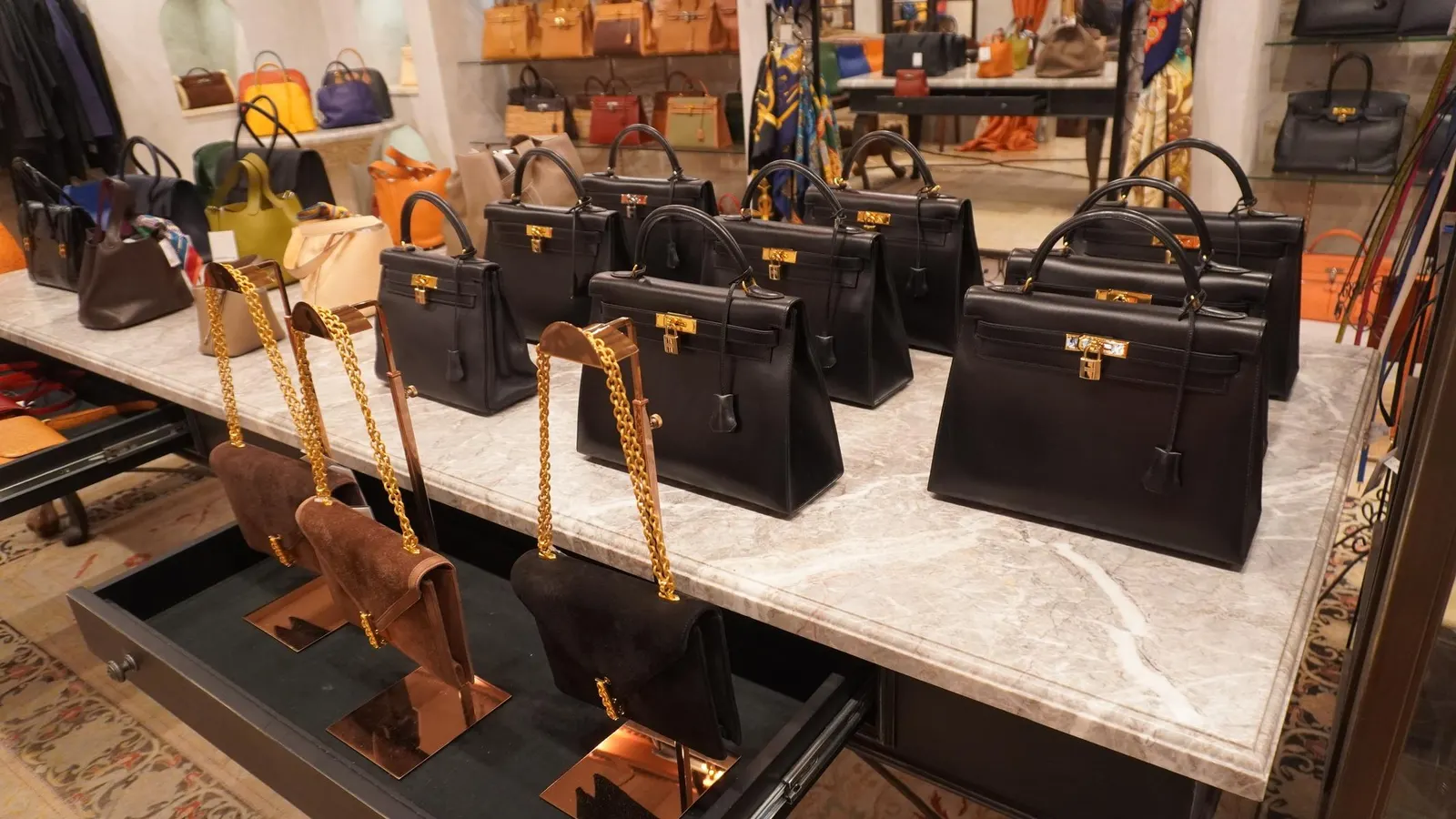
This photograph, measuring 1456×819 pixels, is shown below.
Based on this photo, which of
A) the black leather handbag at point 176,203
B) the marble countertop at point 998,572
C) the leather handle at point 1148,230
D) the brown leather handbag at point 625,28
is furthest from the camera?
the brown leather handbag at point 625,28

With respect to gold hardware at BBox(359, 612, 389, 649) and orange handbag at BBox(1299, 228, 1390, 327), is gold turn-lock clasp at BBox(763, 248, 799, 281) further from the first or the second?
orange handbag at BBox(1299, 228, 1390, 327)

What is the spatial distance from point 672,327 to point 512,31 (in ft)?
12.6

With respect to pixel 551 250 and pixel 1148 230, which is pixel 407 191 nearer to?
pixel 551 250

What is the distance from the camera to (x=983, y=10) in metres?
3.21

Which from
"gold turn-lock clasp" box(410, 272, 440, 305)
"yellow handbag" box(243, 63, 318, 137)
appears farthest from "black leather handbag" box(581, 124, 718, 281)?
"yellow handbag" box(243, 63, 318, 137)

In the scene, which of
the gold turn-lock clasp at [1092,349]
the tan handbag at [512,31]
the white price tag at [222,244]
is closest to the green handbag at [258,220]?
the white price tag at [222,244]

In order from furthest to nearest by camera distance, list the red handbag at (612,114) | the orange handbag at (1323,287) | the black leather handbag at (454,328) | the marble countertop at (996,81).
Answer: the red handbag at (612,114)
the marble countertop at (996,81)
the orange handbag at (1323,287)
the black leather handbag at (454,328)

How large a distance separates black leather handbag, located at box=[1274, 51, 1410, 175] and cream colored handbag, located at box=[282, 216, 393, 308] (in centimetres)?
261

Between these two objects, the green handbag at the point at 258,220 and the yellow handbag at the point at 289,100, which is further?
the yellow handbag at the point at 289,100

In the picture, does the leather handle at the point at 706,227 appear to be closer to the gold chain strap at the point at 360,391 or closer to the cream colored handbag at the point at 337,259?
the gold chain strap at the point at 360,391

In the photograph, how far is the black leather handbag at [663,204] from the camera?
1.82 metres

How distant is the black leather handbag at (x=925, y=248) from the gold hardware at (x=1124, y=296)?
1.21ft

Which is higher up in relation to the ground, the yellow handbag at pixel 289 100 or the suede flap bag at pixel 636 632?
the yellow handbag at pixel 289 100

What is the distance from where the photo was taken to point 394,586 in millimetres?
1107
